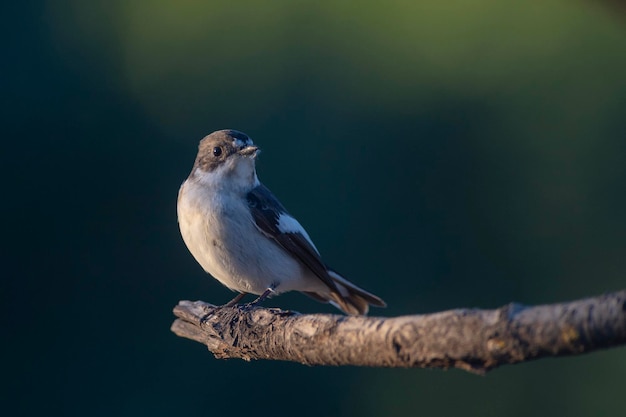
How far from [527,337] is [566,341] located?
0.09 meters

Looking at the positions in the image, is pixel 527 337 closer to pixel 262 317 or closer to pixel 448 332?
pixel 448 332

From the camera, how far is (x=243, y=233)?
3750 millimetres

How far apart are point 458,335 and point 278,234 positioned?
7.28ft

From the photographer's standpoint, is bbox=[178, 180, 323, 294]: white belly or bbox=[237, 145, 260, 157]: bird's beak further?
bbox=[237, 145, 260, 157]: bird's beak

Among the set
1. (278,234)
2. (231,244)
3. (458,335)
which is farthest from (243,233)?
(458,335)

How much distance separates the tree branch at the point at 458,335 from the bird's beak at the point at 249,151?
1346 millimetres

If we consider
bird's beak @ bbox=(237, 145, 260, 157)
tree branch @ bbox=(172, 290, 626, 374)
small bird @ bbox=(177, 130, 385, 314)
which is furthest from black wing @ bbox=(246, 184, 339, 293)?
A: tree branch @ bbox=(172, 290, 626, 374)

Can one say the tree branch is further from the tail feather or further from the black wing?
the tail feather

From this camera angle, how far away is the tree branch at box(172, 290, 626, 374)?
1491 millimetres

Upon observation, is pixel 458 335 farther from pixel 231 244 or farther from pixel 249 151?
pixel 249 151

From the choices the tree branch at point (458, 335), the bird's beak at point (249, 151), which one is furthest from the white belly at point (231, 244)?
the tree branch at point (458, 335)

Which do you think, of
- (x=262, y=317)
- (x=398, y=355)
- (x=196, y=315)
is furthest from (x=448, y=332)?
(x=196, y=315)

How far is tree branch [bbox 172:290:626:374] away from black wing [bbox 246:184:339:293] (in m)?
1.20

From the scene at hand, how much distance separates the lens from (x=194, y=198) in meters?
3.81
